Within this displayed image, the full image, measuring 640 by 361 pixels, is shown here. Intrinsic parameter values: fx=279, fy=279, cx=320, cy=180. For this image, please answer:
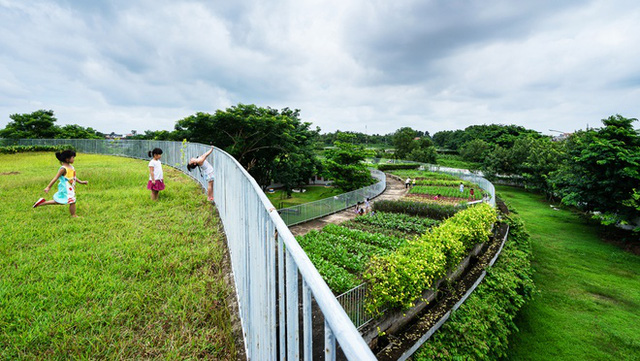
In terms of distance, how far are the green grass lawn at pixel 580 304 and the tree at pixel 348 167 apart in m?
14.4

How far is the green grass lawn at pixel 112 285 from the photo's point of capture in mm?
2455

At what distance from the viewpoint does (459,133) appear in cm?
9300

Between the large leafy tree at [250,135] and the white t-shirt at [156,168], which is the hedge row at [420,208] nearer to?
the large leafy tree at [250,135]

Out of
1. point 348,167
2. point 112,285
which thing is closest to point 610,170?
point 348,167

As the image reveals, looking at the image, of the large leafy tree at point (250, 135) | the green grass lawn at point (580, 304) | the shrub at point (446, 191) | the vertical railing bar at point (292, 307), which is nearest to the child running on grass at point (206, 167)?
the vertical railing bar at point (292, 307)

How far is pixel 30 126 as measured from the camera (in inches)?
1297

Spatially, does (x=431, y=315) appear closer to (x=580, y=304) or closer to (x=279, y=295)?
(x=279, y=295)

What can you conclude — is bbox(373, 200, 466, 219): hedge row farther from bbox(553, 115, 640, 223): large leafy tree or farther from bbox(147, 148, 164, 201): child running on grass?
bbox(147, 148, 164, 201): child running on grass

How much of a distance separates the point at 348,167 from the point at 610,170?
1816cm

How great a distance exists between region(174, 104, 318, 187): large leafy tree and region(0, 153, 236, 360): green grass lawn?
12748 mm

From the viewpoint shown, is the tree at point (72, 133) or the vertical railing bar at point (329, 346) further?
the tree at point (72, 133)

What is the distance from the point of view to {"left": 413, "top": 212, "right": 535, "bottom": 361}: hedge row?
6.98 meters

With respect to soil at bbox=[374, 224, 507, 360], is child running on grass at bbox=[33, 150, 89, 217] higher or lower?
higher

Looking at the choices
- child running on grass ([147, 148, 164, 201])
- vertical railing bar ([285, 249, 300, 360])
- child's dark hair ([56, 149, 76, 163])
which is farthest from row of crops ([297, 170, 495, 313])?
child's dark hair ([56, 149, 76, 163])
